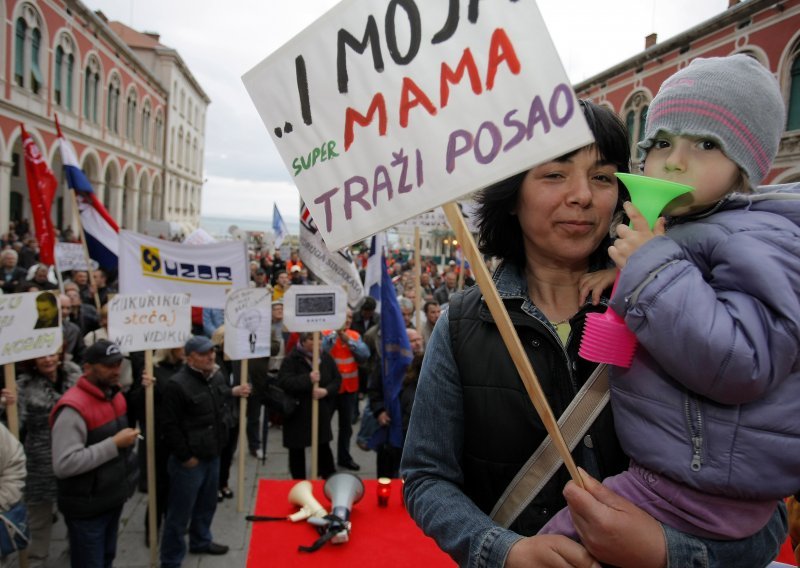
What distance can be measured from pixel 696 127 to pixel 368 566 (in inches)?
81.9

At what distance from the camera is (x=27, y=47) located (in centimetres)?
2100

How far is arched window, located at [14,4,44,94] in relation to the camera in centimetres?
2064

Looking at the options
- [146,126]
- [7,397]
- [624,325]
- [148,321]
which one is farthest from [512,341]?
[146,126]

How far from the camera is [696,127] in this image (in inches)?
42.5

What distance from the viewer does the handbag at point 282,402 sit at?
216 inches

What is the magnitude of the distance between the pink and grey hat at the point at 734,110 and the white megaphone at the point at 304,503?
2263 millimetres

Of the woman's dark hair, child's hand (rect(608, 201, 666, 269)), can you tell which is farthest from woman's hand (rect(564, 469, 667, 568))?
the woman's dark hair

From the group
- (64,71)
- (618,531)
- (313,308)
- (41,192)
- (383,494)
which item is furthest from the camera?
(64,71)

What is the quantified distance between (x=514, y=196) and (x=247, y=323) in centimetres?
426

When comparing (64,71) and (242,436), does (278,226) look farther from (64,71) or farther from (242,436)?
(64,71)

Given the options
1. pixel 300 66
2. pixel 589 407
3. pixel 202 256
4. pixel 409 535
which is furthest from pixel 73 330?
pixel 589 407

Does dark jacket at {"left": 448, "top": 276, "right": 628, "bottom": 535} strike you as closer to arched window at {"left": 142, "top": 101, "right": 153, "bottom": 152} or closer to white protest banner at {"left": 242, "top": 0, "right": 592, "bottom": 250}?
white protest banner at {"left": 242, "top": 0, "right": 592, "bottom": 250}

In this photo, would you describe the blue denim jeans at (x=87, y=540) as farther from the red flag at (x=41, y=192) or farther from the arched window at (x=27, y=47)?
the arched window at (x=27, y=47)

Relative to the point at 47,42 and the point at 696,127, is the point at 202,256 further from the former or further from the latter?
the point at 47,42
